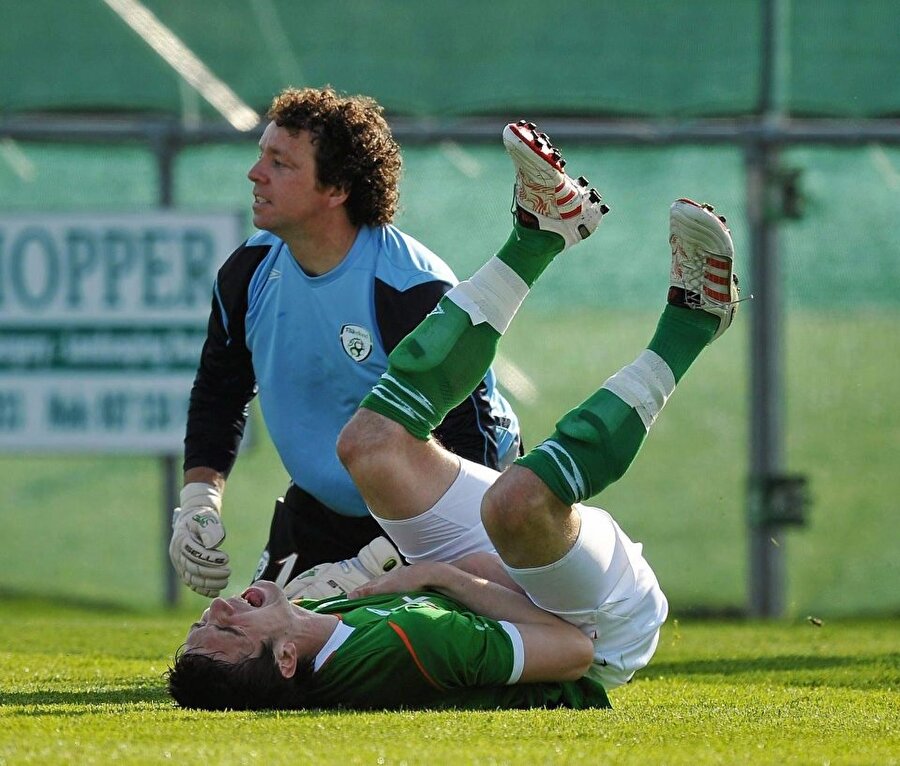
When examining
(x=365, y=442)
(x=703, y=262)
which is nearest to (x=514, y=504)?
(x=365, y=442)

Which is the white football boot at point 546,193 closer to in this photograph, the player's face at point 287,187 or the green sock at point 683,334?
the green sock at point 683,334

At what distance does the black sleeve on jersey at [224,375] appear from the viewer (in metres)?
4.84

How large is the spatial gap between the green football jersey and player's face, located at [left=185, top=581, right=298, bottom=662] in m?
0.12

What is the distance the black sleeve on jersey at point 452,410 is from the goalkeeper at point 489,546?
1.14 ft

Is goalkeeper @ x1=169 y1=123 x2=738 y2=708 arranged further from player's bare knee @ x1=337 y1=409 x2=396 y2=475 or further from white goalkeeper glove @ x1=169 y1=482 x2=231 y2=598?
white goalkeeper glove @ x1=169 y1=482 x2=231 y2=598

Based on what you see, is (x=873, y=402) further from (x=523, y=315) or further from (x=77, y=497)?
(x=77, y=497)

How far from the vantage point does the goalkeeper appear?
11.9 feet

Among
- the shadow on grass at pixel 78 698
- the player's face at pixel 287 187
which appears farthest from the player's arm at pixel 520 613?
the player's face at pixel 287 187

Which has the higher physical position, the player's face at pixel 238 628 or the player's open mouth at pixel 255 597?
the player's open mouth at pixel 255 597

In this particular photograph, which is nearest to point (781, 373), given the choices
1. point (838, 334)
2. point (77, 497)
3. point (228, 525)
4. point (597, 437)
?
point (838, 334)

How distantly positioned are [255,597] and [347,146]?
5.21 ft

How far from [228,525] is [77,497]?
29.6 inches

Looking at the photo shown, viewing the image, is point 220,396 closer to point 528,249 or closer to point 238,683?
point 528,249

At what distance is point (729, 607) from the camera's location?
757cm
